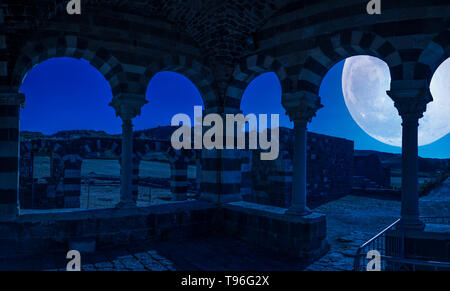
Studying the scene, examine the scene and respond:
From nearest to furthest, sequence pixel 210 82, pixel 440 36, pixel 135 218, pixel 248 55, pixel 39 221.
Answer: pixel 440 36, pixel 39 221, pixel 135 218, pixel 248 55, pixel 210 82

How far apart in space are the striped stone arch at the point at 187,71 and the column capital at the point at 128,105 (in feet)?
0.76

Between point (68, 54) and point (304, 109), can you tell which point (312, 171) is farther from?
point (68, 54)

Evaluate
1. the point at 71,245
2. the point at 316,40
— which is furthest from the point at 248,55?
the point at 71,245

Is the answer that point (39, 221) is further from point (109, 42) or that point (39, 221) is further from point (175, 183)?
point (175, 183)

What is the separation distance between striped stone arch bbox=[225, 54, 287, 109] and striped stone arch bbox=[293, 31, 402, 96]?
461 millimetres

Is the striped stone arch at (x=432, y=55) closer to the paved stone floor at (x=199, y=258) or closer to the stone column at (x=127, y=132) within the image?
the paved stone floor at (x=199, y=258)

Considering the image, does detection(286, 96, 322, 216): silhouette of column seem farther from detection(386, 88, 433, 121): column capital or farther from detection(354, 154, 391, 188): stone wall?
detection(354, 154, 391, 188): stone wall

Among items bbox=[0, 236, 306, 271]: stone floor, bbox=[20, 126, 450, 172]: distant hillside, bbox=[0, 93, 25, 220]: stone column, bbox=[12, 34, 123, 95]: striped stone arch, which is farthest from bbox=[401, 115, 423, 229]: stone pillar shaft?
bbox=[20, 126, 450, 172]: distant hillside

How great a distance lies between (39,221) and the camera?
504cm

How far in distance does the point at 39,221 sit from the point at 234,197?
3.77m

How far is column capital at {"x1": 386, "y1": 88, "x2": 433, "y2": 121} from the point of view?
4527 millimetres

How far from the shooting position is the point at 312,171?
625 inches

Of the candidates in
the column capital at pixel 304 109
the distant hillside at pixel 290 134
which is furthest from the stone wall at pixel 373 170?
the column capital at pixel 304 109
